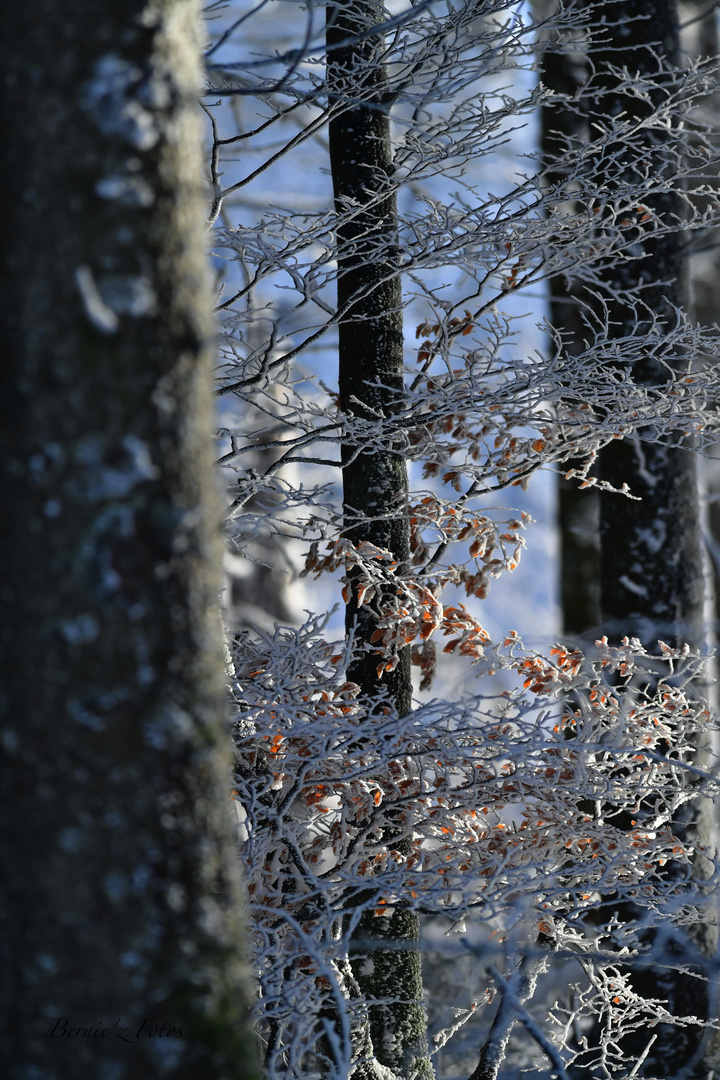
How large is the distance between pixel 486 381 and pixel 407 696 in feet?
5.60

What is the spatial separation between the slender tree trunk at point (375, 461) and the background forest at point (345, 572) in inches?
0.8

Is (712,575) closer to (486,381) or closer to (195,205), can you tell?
(486,381)

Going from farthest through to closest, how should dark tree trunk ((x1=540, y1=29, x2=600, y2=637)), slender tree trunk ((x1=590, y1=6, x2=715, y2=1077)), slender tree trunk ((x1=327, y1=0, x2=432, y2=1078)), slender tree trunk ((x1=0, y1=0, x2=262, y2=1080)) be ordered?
dark tree trunk ((x1=540, y1=29, x2=600, y2=637)) → slender tree trunk ((x1=590, y1=6, x2=715, y2=1077)) → slender tree trunk ((x1=327, y1=0, x2=432, y2=1078)) → slender tree trunk ((x1=0, y1=0, x2=262, y2=1080))

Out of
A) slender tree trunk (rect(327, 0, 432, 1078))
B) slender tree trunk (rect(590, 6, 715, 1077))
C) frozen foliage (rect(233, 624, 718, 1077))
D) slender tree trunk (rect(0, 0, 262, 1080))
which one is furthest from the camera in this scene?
slender tree trunk (rect(590, 6, 715, 1077))

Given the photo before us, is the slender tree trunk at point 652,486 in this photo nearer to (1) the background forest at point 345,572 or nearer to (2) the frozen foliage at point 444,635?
(1) the background forest at point 345,572

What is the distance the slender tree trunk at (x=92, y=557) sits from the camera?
160cm

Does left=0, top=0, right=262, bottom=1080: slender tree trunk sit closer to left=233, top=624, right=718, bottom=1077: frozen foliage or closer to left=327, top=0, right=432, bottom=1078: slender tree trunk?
left=233, top=624, right=718, bottom=1077: frozen foliage

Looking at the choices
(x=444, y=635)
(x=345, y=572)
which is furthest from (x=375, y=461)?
(x=444, y=635)

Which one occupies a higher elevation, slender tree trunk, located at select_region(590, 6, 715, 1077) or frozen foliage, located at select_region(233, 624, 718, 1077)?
slender tree trunk, located at select_region(590, 6, 715, 1077)

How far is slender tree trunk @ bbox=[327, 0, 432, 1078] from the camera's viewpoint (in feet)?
14.3
